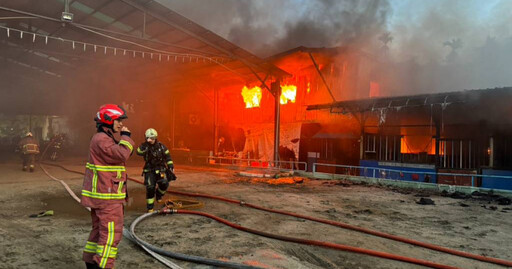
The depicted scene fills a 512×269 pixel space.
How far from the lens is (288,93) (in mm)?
17641

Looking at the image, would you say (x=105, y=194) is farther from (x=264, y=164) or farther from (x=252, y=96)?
(x=252, y=96)

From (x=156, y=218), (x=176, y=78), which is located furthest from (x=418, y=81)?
(x=156, y=218)

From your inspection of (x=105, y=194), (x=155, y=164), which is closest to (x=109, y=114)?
(x=105, y=194)

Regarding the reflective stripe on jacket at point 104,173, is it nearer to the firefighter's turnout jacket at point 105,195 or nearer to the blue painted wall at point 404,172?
the firefighter's turnout jacket at point 105,195

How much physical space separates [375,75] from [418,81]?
4794 mm

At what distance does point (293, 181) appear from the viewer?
11844 millimetres

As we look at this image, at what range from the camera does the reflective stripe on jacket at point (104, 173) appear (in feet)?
9.73

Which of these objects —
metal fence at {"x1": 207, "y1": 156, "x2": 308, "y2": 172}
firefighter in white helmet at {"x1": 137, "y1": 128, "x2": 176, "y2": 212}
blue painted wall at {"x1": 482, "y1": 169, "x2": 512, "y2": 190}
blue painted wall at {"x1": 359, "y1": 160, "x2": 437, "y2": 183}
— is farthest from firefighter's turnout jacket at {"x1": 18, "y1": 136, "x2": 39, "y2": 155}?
blue painted wall at {"x1": 482, "y1": 169, "x2": 512, "y2": 190}

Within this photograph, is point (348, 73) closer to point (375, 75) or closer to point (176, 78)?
point (375, 75)

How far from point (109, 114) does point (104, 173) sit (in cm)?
65

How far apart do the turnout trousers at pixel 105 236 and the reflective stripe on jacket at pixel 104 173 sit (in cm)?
10

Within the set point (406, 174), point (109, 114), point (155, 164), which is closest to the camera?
point (109, 114)

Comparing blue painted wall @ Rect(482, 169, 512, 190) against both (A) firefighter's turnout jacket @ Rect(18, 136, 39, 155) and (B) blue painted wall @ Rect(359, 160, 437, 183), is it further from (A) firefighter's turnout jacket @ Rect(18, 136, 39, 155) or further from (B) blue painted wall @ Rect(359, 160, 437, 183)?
(A) firefighter's turnout jacket @ Rect(18, 136, 39, 155)

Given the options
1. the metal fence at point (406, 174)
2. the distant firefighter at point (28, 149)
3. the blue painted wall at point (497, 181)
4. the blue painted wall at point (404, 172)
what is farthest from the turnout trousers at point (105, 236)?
the distant firefighter at point (28, 149)
